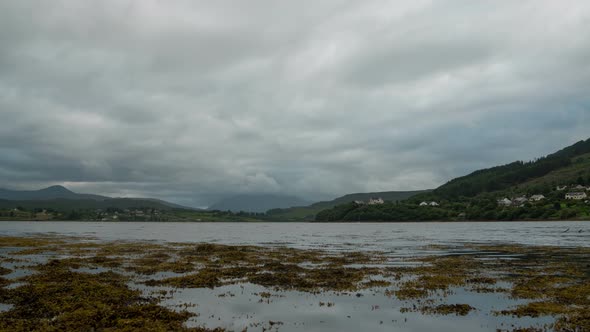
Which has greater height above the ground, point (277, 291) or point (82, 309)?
point (82, 309)

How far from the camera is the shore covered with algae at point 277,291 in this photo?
65.3 feet

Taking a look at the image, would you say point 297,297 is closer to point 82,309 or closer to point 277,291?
point 277,291

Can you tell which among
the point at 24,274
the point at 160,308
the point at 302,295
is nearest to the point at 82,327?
the point at 160,308

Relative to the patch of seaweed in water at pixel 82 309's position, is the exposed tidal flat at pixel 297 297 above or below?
below

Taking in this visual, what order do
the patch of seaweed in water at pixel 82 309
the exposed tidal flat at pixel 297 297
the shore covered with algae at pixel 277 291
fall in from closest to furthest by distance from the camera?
1. the patch of seaweed in water at pixel 82 309
2. the exposed tidal flat at pixel 297 297
3. the shore covered with algae at pixel 277 291

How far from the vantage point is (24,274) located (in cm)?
3406

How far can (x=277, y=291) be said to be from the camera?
2859cm

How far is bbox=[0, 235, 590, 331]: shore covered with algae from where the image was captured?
65.3 ft

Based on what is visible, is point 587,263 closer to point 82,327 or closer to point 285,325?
point 285,325

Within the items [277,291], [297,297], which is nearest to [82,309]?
[277,291]

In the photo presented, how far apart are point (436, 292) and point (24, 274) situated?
3302 cm

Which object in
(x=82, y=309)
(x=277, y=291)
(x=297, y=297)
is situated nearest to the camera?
(x=82, y=309)

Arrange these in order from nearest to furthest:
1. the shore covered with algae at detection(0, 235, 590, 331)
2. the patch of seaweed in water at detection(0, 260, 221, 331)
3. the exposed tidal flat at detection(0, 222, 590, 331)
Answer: the patch of seaweed in water at detection(0, 260, 221, 331) < the exposed tidal flat at detection(0, 222, 590, 331) < the shore covered with algae at detection(0, 235, 590, 331)

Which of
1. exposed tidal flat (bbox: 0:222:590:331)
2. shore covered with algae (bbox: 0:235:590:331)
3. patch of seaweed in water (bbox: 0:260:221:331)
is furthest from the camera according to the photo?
shore covered with algae (bbox: 0:235:590:331)
